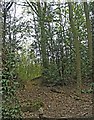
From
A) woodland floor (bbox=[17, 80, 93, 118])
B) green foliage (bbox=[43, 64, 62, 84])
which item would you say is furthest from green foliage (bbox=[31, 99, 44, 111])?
green foliage (bbox=[43, 64, 62, 84])

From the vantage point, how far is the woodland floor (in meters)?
2.65

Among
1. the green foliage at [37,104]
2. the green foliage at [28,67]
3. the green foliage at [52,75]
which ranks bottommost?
the green foliage at [37,104]

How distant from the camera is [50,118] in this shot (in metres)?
2.59

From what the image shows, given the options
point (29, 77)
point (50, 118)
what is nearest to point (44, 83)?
point (29, 77)

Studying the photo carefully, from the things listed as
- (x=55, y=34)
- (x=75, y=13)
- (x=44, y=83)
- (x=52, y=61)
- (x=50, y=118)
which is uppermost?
(x=75, y=13)

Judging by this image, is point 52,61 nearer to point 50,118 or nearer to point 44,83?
point 44,83

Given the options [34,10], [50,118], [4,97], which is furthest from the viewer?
[34,10]

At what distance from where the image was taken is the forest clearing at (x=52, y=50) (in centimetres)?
296

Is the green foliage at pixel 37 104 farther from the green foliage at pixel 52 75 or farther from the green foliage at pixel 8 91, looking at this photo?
the green foliage at pixel 8 91

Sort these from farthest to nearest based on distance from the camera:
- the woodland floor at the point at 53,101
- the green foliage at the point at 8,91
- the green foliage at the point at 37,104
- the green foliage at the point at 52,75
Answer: the green foliage at the point at 52,75 → the green foliage at the point at 37,104 → the woodland floor at the point at 53,101 → the green foliage at the point at 8,91

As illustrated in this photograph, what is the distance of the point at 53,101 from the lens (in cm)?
307

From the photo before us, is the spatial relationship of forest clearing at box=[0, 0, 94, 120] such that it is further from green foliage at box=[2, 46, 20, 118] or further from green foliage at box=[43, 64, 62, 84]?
green foliage at box=[2, 46, 20, 118]

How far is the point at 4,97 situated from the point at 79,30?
166 centimetres

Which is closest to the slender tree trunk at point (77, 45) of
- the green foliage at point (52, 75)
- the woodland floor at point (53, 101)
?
the woodland floor at point (53, 101)
